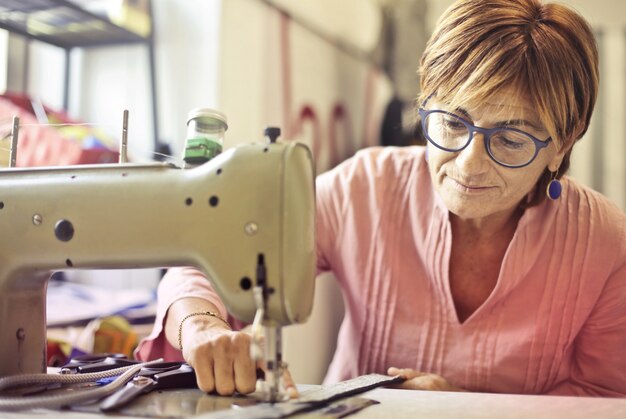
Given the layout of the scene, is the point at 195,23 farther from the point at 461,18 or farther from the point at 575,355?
the point at 575,355

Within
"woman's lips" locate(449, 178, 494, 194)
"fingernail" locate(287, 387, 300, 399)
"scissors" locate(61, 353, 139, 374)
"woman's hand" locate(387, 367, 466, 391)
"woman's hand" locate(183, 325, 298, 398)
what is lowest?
"woman's hand" locate(387, 367, 466, 391)

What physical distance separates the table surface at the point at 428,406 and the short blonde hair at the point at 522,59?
0.45 metres

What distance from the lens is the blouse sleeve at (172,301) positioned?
3.41ft

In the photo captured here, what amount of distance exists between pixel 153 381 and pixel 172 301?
0.65 feet

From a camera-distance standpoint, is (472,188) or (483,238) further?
(483,238)

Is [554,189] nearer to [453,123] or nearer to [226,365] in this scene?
[453,123]

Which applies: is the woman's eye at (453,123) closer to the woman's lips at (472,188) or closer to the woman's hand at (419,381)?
the woman's lips at (472,188)

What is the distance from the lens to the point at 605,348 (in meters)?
1.16

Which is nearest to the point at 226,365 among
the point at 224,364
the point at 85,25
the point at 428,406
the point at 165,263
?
the point at 224,364

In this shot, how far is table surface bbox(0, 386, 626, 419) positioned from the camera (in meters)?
0.75

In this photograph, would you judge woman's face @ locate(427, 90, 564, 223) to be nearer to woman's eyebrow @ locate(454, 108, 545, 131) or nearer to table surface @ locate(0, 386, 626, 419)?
woman's eyebrow @ locate(454, 108, 545, 131)

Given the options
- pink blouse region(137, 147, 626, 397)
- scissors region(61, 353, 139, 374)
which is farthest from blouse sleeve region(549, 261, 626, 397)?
scissors region(61, 353, 139, 374)

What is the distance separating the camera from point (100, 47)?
2131 mm

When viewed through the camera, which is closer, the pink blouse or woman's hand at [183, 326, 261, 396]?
woman's hand at [183, 326, 261, 396]
